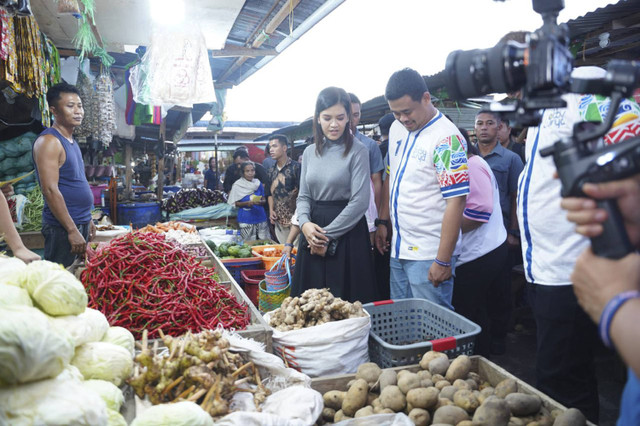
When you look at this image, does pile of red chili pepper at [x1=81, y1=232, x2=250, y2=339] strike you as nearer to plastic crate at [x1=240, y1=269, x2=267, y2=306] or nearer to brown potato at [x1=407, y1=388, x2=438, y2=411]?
brown potato at [x1=407, y1=388, x2=438, y2=411]

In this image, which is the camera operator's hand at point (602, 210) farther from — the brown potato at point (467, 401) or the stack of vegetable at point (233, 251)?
the stack of vegetable at point (233, 251)

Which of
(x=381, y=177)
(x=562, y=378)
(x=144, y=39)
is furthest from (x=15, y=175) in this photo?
(x=562, y=378)

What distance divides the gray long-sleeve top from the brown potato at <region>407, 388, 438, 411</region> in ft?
4.87

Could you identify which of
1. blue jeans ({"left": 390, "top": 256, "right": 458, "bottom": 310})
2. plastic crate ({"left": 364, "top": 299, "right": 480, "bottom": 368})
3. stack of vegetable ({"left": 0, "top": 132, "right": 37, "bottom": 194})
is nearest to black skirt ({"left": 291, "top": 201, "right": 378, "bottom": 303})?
blue jeans ({"left": 390, "top": 256, "right": 458, "bottom": 310})

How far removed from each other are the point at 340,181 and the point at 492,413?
6.29 ft

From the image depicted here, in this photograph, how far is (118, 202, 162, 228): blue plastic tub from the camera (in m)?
8.27

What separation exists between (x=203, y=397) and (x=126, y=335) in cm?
50

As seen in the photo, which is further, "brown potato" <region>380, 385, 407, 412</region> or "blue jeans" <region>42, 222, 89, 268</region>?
"blue jeans" <region>42, 222, 89, 268</region>

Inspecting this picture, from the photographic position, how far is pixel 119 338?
1851 mm

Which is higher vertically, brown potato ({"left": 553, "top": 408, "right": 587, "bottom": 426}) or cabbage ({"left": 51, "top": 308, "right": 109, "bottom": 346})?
cabbage ({"left": 51, "top": 308, "right": 109, "bottom": 346})

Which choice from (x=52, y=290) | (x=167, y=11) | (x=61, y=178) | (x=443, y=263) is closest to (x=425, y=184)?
(x=443, y=263)

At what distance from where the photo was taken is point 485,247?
347cm

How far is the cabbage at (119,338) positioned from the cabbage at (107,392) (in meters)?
0.31

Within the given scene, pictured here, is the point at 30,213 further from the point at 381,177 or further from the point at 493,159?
the point at 493,159
